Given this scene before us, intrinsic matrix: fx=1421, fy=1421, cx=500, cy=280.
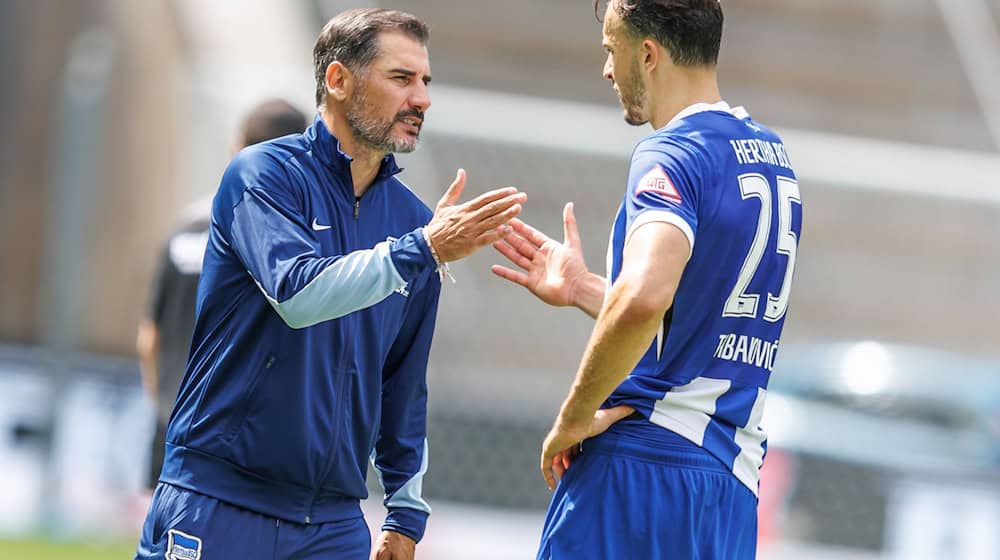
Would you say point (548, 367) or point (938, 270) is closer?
point (548, 367)

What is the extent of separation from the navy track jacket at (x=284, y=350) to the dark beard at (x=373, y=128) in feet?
0.25

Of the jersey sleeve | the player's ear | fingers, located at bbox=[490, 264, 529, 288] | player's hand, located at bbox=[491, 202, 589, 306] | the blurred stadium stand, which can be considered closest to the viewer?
the jersey sleeve

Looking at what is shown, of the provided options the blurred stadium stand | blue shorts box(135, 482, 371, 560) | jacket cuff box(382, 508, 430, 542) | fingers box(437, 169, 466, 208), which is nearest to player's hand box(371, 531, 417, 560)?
jacket cuff box(382, 508, 430, 542)

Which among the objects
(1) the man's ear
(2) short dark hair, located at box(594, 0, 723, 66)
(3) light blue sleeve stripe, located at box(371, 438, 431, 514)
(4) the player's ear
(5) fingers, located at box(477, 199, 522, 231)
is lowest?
(3) light blue sleeve stripe, located at box(371, 438, 431, 514)

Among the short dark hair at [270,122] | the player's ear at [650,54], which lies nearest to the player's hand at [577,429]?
the player's ear at [650,54]

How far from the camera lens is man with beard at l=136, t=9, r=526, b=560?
307 centimetres

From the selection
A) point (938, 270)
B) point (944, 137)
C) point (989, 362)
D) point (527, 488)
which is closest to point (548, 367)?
point (527, 488)

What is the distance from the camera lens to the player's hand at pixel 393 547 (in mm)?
3543

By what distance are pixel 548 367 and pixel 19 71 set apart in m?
5.60

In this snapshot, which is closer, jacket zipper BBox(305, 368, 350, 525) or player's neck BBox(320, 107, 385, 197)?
jacket zipper BBox(305, 368, 350, 525)

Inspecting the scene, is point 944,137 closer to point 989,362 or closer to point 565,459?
point 989,362

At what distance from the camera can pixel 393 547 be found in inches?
140

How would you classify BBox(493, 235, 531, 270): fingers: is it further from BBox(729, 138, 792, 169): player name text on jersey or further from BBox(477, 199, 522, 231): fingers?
BBox(729, 138, 792, 169): player name text on jersey

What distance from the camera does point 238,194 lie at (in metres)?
3.21
